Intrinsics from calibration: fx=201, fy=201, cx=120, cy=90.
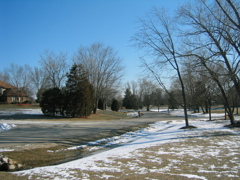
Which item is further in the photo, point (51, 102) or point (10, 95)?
point (10, 95)

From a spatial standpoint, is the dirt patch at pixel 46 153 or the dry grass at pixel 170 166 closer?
the dry grass at pixel 170 166

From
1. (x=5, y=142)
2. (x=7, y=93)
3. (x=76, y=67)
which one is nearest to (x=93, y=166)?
(x=5, y=142)

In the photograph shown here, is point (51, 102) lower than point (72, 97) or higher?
lower

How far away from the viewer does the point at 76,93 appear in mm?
29281

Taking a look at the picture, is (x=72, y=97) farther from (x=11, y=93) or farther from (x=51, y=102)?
(x=11, y=93)

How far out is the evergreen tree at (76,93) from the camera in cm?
2875

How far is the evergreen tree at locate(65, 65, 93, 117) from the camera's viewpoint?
28750 mm

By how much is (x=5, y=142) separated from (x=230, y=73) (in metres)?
14.5

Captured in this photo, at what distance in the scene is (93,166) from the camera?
659 centimetres

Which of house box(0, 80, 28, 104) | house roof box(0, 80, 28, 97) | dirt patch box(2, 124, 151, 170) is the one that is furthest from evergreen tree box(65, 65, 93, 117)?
house roof box(0, 80, 28, 97)

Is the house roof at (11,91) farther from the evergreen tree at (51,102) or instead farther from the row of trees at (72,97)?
the evergreen tree at (51,102)

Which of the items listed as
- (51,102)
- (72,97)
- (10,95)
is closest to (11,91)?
(10,95)

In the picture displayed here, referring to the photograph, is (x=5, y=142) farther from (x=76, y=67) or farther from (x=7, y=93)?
A: (x=7, y=93)

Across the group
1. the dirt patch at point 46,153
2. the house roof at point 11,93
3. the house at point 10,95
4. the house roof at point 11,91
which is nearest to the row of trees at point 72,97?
the dirt patch at point 46,153
